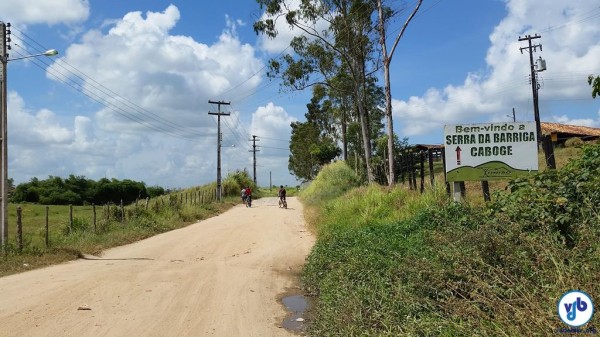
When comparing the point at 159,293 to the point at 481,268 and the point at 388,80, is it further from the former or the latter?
the point at 388,80

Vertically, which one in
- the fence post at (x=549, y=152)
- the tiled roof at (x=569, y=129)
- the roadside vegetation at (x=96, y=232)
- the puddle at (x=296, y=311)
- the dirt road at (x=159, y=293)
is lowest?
the puddle at (x=296, y=311)

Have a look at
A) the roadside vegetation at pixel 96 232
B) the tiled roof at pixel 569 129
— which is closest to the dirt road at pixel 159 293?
the roadside vegetation at pixel 96 232

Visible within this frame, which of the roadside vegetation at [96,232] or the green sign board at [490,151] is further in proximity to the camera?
the roadside vegetation at [96,232]

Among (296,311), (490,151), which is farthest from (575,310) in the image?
(490,151)

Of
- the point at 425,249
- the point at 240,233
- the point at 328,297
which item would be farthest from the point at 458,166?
the point at 240,233

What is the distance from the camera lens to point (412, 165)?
17141 mm

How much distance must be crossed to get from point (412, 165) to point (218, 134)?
3056cm

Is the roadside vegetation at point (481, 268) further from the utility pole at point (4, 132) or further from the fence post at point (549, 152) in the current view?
the utility pole at point (4, 132)

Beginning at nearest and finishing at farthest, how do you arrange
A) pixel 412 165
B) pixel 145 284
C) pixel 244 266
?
pixel 145 284
pixel 244 266
pixel 412 165

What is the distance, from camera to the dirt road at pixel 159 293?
6.98m

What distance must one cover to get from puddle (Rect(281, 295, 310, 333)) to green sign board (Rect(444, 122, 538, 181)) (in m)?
3.96

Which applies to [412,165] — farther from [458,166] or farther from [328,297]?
[328,297]

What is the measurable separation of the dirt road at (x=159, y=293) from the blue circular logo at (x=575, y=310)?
4.24 meters

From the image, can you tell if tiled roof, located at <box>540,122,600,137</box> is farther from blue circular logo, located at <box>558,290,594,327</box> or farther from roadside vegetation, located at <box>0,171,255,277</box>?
blue circular logo, located at <box>558,290,594,327</box>
